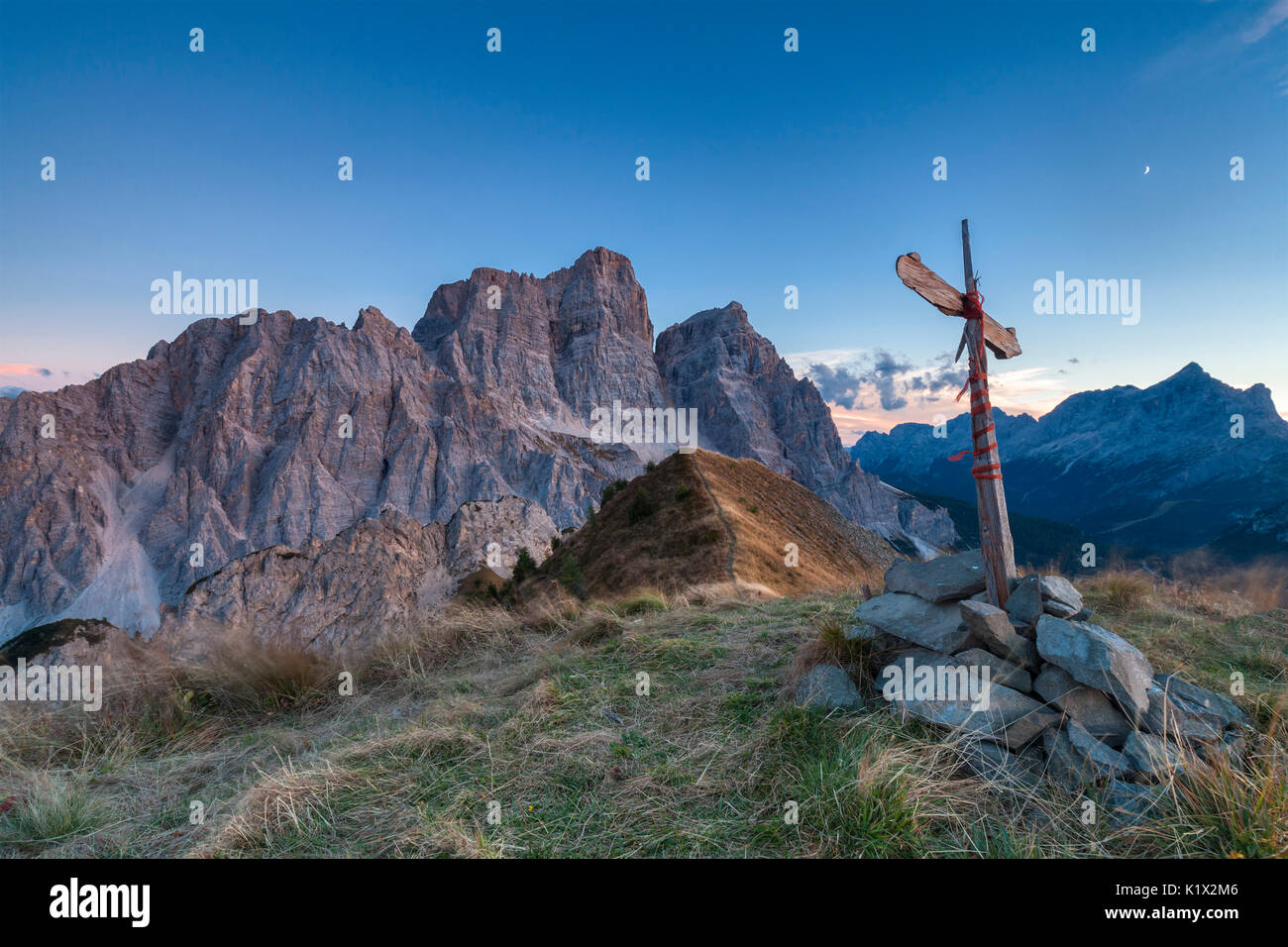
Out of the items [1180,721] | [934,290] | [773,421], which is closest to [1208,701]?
[1180,721]

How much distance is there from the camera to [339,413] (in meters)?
115

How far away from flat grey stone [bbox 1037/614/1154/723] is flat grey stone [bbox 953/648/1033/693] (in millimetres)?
234

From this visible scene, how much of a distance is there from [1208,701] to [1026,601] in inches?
50.8

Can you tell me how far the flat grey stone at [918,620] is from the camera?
4.65 meters

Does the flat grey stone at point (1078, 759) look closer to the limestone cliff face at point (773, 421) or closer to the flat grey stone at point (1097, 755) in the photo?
the flat grey stone at point (1097, 755)

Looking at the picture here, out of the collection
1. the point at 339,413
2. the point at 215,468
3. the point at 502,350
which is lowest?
the point at 215,468

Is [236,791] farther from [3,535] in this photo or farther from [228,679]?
[3,535]

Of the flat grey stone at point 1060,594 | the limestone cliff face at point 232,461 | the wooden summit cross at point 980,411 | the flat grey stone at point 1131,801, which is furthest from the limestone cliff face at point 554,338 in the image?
the flat grey stone at point 1131,801

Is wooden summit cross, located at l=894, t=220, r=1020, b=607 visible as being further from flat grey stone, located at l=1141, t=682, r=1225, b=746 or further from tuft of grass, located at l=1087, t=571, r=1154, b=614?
tuft of grass, located at l=1087, t=571, r=1154, b=614

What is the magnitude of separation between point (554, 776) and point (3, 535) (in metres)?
141

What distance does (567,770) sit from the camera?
158 inches

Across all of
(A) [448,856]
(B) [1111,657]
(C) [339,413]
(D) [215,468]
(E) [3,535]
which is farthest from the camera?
(C) [339,413]

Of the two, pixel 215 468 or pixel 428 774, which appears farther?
pixel 215 468
